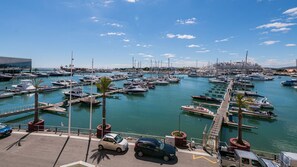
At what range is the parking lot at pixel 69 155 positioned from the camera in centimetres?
1375

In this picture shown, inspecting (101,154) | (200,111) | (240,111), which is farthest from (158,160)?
(200,111)

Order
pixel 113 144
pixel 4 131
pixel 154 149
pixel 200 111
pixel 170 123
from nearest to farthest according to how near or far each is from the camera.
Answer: pixel 154 149 < pixel 113 144 < pixel 4 131 < pixel 170 123 < pixel 200 111

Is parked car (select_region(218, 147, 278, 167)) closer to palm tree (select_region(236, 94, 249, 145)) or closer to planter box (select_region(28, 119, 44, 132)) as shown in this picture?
palm tree (select_region(236, 94, 249, 145))

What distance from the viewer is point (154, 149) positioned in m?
14.6

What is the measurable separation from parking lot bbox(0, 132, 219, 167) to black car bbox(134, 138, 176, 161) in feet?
1.35

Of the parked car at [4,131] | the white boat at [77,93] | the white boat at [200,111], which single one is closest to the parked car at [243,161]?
the parked car at [4,131]

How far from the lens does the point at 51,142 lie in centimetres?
1717

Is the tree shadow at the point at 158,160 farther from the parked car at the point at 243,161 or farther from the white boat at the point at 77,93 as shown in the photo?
the white boat at the point at 77,93

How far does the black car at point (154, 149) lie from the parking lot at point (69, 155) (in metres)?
0.41

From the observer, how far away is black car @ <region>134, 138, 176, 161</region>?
14.3 m

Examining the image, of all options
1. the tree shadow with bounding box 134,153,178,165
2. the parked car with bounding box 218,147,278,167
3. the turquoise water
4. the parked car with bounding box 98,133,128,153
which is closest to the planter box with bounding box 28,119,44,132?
the parked car with bounding box 98,133,128,153

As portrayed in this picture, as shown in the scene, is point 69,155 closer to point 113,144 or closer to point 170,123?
point 113,144

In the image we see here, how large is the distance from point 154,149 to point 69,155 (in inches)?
283

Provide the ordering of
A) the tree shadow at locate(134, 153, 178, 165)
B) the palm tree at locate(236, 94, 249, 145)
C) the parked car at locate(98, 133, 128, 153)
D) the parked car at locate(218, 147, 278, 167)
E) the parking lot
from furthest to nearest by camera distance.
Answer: the palm tree at locate(236, 94, 249, 145) → the parked car at locate(98, 133, 128, 153) → the tree shadow at locate(134, 153, 178, 165) → the parking lot → the parked car at locate(218, 147, 278, 167)
